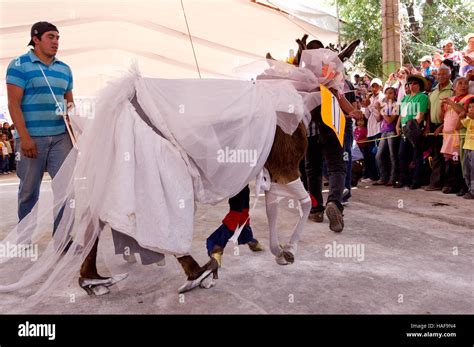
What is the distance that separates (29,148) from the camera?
342cm

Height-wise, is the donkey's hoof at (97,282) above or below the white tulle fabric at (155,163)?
below

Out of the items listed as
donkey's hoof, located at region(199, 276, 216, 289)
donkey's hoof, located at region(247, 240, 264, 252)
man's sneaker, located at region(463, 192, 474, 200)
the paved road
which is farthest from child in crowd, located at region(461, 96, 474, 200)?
donkey's hoof, located at region(199, 276, 216, 289)

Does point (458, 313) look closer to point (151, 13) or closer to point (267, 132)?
point (267, 132)

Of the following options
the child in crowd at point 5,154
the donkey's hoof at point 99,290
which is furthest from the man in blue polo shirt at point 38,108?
the child in crowd at point 5,154

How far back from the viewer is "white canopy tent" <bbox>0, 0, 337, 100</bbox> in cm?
731

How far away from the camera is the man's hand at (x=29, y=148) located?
11.2 feet

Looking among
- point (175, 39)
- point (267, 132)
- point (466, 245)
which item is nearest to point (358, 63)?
point (175, 39)

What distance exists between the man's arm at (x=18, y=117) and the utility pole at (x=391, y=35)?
734 centimetres

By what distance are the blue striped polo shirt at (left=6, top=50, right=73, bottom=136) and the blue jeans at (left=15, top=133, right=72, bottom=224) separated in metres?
0.07

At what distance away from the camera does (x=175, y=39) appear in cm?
884

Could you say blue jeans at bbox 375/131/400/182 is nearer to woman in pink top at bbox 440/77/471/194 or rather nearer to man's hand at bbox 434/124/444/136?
man's hand at bbox 434/124/444/136

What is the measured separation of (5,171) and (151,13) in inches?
387

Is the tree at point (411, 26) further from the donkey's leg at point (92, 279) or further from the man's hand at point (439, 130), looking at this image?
the donkey's leg at point (92, 279)

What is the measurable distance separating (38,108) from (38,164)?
47 centimetres
